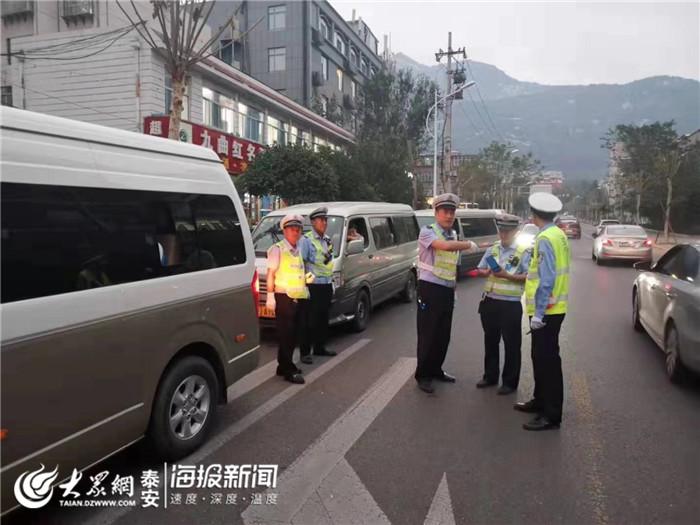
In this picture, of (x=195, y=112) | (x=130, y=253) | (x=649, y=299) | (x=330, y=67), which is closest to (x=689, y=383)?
(x=649, y=299)

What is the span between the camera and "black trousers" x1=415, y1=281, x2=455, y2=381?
511cm

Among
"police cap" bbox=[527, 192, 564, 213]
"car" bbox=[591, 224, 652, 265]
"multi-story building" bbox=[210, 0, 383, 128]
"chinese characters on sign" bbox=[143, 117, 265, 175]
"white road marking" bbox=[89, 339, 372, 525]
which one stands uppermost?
"multi-story building" bbox=[210, 0, 383, 128]

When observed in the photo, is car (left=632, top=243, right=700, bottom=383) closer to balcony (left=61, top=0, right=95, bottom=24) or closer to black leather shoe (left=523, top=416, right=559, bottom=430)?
black leather shoe (left=523, top=416, right=559, bottom=430)

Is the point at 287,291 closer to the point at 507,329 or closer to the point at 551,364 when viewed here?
the point at 507,329

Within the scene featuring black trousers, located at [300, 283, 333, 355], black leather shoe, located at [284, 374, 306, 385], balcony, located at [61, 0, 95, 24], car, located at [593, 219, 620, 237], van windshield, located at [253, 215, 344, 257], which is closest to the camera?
black leather shoe, located at [284, 374, 306, 385]

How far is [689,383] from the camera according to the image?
5203 millimetres

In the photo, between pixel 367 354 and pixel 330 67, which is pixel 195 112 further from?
pixel 330 67

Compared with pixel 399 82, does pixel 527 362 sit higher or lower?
lower

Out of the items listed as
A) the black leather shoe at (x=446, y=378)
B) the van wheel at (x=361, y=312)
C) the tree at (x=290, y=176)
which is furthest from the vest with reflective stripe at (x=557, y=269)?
the tree at (x=290, y=176)

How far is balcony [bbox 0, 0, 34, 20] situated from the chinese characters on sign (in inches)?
326

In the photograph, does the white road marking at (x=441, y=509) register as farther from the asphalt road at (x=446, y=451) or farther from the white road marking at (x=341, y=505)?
the white road marking at (x=341, y=505)

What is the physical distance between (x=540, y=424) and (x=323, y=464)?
5.96 ft

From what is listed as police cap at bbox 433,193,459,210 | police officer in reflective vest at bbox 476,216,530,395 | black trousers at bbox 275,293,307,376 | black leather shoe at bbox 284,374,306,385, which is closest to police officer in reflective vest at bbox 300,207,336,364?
black trousers at bbox 275,293,307,376

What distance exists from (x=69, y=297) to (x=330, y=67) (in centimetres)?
4188
